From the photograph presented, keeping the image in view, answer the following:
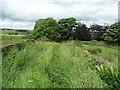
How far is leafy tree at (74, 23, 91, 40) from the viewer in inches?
749

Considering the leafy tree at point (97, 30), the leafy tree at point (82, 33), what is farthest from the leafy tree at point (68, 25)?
the leafy tree at point (97, 30)

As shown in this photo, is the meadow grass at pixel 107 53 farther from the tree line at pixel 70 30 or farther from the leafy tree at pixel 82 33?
the leafy tree at pixel 82 33

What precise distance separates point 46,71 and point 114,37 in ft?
54.3

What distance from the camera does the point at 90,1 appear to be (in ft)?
15.1

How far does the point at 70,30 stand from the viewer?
22.9 m

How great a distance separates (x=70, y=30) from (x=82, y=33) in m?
4.62

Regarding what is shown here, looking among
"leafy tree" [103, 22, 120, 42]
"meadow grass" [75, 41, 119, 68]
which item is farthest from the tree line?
"meadow grass" [75, 41, 119, 68]

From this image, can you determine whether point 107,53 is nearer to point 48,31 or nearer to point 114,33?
point 114,33

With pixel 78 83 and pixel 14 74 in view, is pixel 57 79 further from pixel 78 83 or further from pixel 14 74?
pixel 14 74

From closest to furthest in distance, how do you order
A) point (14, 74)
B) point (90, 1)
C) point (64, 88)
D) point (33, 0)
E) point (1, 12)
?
point (1, 12)
point (64, 88)
point (14, 74)
point (33, 0)
point (90, 1)

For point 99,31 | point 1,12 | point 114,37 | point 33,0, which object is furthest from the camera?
point 99,31

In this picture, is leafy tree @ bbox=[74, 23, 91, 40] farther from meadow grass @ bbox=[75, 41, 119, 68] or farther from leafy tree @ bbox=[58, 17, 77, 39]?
meadow grass @ bbox=[75, 41, 119, 68]

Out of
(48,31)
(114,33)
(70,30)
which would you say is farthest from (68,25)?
(114,33)

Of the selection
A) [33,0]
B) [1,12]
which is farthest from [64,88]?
[33,0]
